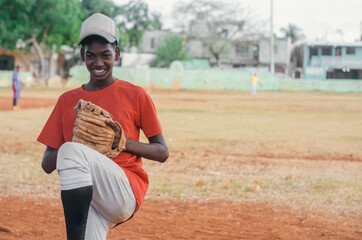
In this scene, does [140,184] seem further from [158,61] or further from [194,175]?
[158,61]

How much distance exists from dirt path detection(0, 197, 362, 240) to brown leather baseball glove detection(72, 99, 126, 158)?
2.07 m

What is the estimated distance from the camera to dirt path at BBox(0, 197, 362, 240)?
463cm

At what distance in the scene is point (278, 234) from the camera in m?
4.66

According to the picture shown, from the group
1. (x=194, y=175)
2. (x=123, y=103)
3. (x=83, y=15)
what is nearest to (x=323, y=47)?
(x=83, y=15)

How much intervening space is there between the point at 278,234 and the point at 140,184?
2.27 m

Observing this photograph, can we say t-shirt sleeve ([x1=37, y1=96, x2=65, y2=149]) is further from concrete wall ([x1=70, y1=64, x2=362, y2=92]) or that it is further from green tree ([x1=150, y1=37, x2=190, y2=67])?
green tree ([x1=150, y1=37, x2=190, y2=67])

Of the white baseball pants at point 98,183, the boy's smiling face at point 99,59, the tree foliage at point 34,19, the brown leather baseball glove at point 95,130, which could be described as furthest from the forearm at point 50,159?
the tree foliage at point 34,19

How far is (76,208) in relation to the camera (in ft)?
7.99

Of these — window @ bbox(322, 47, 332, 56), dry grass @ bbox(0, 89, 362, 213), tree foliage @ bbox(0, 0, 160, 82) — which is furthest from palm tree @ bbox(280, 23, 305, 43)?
dry grass @ bbox(0, 89, 362, 213)

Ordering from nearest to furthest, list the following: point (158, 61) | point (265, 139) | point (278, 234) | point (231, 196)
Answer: point (278, 234)
point (231, 196)
point (265, 139)
point (158, 61)

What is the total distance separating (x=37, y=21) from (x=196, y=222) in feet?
124

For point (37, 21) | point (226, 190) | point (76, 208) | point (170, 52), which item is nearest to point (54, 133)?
point (76, 208)

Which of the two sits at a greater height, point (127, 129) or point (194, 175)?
point (127, 129)

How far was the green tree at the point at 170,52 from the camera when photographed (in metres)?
56.1
